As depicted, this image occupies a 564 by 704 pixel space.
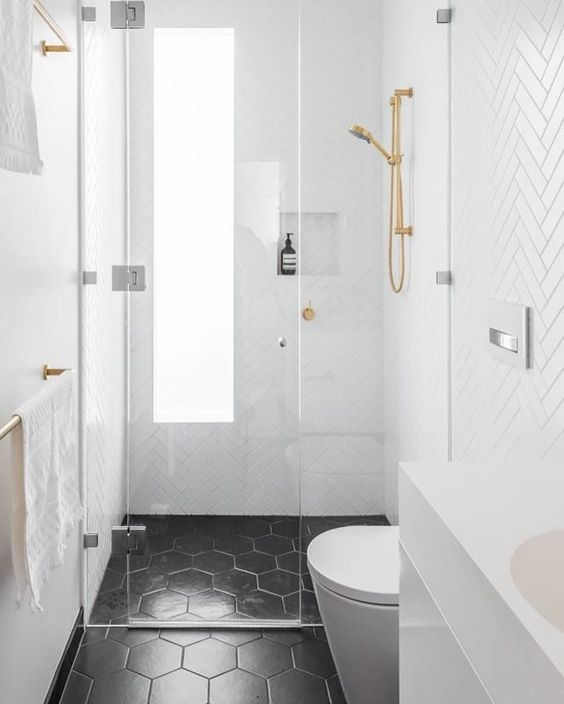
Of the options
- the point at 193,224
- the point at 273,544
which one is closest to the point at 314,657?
the point at 273,544

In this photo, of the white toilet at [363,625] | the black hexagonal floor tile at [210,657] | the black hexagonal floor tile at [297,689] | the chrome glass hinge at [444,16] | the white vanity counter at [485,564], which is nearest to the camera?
the white vanity counter at [485,564]

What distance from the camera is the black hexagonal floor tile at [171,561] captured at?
2.63 meters

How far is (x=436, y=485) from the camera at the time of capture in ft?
3.84

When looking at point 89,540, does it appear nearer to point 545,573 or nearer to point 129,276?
point 129,276

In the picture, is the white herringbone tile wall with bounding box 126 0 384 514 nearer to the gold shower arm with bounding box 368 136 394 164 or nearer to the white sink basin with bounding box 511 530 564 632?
the gold shower arm with bounding box 368 136 394 164

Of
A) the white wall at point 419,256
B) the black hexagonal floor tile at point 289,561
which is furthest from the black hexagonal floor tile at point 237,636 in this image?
the white wall at point 419,256

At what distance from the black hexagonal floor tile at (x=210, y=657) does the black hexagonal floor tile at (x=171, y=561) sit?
0.88 feet

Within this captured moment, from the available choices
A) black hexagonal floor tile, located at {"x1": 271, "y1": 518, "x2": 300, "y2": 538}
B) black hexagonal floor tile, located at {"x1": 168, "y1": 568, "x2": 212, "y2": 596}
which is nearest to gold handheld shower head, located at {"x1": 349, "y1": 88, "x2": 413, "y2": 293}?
black hexagonal floor tile, located at {"x1": 271, "y1": 518, "x2": 300, "y2": 538}

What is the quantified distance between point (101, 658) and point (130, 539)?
0.41 m

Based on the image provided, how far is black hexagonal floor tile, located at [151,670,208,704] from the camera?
2.15 m

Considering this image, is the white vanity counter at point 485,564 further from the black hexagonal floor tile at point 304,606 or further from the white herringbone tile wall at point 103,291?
the white herringbone tile wall at point 103,291

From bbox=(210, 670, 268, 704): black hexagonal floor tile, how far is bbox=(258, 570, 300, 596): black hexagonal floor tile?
374 mm

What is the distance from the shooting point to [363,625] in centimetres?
195

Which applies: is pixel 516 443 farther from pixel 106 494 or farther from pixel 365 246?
pixel 106 494
